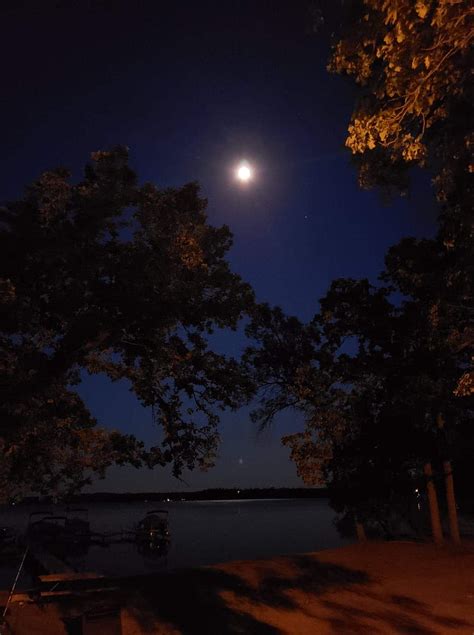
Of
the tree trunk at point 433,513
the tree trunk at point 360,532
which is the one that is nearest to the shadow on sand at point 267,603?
the tree trunk at point 433,513

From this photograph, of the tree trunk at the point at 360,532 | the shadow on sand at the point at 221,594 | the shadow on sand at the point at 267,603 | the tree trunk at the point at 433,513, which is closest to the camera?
the shadow on sand at the point at 267,603

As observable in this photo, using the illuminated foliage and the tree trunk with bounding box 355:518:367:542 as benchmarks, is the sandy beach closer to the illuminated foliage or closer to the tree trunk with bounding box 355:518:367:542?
the tree trunk with bounding box 355:518:367:542

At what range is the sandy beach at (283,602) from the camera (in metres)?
10.2

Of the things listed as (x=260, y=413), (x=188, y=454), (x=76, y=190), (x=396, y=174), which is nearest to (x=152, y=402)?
(x=188, y=454)

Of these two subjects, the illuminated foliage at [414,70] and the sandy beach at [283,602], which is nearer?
the illuminated foliage at [414,70]

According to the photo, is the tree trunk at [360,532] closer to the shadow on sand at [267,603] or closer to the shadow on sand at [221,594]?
the shadow on sand at [221,594]

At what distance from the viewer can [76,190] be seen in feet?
33.7

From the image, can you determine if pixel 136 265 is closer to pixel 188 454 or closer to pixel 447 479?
pixel 188 454

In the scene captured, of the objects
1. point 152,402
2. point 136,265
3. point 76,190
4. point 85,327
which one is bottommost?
point 152,402

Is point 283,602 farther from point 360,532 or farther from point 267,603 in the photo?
point 360,532

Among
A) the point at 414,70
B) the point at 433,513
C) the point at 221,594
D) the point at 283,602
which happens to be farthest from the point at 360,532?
the point at 414,70

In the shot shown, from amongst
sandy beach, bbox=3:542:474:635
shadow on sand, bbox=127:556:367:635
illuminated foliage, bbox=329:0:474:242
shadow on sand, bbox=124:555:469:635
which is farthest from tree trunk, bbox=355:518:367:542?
illuminated foliage, bbox=329:0:474:242

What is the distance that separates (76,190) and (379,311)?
11.6m

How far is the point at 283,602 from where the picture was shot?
489 inches
